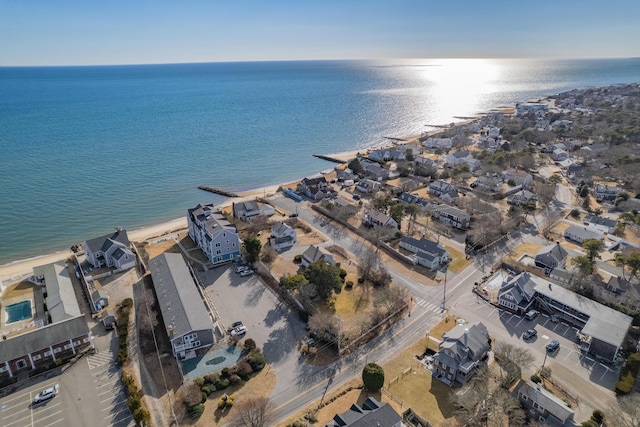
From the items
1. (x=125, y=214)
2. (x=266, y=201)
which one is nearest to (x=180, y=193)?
(x=125, y=214)

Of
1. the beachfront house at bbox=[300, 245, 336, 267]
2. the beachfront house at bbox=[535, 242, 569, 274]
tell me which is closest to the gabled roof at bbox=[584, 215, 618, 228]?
the beachfront house at bbox=[535, 242, 569, 274]

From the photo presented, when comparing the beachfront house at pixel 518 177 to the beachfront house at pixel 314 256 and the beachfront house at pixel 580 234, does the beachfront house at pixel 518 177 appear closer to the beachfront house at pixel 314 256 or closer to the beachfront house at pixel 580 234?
the beachfront house at pixel 580 234

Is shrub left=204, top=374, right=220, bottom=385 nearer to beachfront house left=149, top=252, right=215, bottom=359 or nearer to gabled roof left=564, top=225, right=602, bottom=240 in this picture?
beachfront house left=149, top=252, right=215, bottom=359

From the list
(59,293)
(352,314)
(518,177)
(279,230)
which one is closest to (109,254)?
(59,293)

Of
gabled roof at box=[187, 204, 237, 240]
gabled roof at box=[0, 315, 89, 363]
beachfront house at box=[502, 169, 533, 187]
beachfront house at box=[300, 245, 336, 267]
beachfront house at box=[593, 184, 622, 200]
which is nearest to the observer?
gabled roof at box=[0, 315, 89, 363]

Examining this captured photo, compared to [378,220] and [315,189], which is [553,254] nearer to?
[378,220]

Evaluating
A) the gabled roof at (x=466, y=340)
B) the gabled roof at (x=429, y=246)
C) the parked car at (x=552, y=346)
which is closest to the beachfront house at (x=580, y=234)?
the gabled roof at (x=429, y=246)
